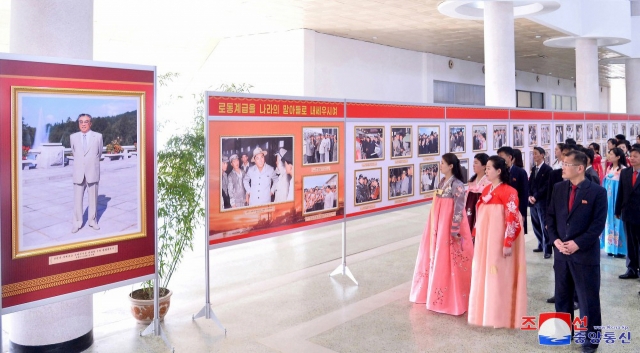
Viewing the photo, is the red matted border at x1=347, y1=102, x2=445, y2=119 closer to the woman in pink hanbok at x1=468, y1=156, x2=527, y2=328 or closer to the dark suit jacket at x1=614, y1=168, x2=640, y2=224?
the woman in pink hanbok at x1=468, y1=156, x2=527, y2=328

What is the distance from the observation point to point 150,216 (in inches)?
165

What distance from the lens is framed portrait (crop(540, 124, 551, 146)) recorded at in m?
10.3

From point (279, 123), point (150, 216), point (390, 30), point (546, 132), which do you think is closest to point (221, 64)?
point (390, 30)

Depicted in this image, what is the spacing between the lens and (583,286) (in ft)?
13.2

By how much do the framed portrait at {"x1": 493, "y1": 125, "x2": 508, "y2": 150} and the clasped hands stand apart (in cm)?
484

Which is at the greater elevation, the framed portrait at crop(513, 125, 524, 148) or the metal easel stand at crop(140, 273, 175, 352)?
the framed portrait at crop(513, 125, 524, 148)

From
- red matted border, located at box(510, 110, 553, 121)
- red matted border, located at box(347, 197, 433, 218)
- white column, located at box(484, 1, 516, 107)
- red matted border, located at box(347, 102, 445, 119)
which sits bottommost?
red matted border, located at box(347, 197, 433, 218)

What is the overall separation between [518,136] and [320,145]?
17.2 feet

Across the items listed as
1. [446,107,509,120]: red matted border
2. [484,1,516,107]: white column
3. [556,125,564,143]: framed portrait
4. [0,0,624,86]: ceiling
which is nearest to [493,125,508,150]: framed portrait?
[446,107,509,120]: red matted border

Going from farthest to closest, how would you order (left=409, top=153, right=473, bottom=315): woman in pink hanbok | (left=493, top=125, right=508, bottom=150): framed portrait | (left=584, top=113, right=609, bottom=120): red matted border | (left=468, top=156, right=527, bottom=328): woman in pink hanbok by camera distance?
(left=584, top=113, right=609, bottom=120): red matted border < (left=493, top=125, right=508, bottom=150): framed portrait < (left=409, top=153, right=473, bottom=315): woman in pink hanbok < (left=468, top=156, right=527, bottom=328): woman in pink hanbok

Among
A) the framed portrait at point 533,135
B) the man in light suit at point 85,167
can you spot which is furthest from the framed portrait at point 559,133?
the man in light suit at point 85,167

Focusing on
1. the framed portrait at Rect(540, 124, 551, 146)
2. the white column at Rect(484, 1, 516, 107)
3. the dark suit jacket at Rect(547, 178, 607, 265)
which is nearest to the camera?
the dark suit jacket at Rect(547, 178, 607, 265)

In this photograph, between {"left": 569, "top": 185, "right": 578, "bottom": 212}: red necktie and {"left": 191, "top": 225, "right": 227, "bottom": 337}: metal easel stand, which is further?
{"left": 191, "top": 225, "right": 227, "bottom": 337}: metal easel stand

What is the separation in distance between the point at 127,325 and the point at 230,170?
5.90ft
